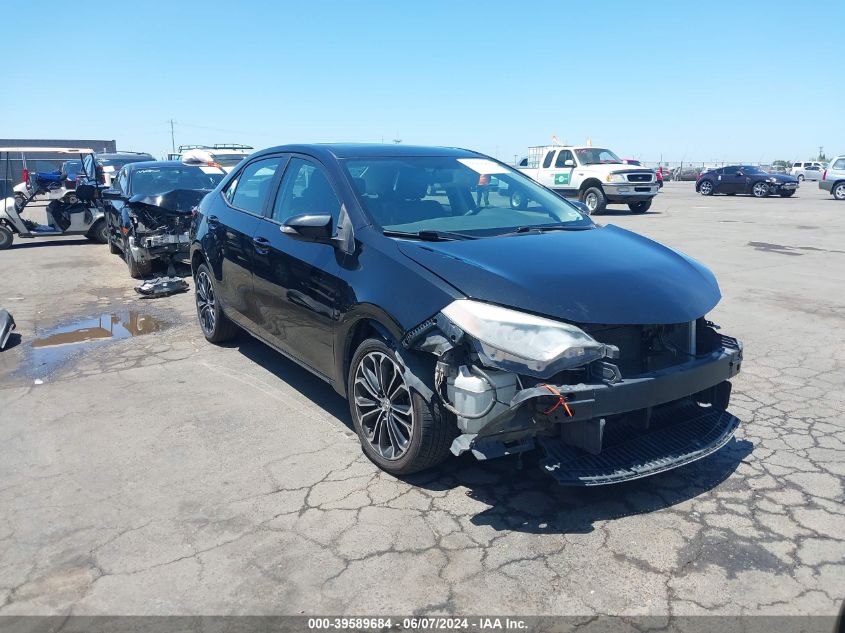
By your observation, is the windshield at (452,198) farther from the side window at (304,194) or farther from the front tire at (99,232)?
the front tire at (99,232)

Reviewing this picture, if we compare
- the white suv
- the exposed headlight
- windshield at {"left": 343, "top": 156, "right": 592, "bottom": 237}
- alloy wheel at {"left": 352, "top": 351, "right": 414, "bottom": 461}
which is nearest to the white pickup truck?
windshield at {"left": 343, "top": 156, "right": 592, "bottom": 237}

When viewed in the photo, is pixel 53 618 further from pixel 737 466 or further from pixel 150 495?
pixel 737 466

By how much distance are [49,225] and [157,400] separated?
1127 cm

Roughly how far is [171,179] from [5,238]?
20.5 ft

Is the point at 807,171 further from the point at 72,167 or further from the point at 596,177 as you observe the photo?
the point at 72,167

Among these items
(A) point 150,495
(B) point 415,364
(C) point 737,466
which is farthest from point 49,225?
(C) point 737,466

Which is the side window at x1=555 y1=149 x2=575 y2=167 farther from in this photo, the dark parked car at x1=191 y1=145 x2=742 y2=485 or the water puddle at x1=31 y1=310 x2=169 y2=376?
the dark parked car at x1=191 y1=145 x2=742 y2=485

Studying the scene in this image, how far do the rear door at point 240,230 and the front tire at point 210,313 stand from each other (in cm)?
33

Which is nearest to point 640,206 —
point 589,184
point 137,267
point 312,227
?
point 589,184

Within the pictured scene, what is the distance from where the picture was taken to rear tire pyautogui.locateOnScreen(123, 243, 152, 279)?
390 inches

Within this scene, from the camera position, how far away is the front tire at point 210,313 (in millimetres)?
6203

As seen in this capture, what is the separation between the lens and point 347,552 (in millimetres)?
3096

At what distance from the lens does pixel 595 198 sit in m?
20.0

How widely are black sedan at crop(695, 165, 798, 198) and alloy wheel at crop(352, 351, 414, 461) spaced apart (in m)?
29.9
